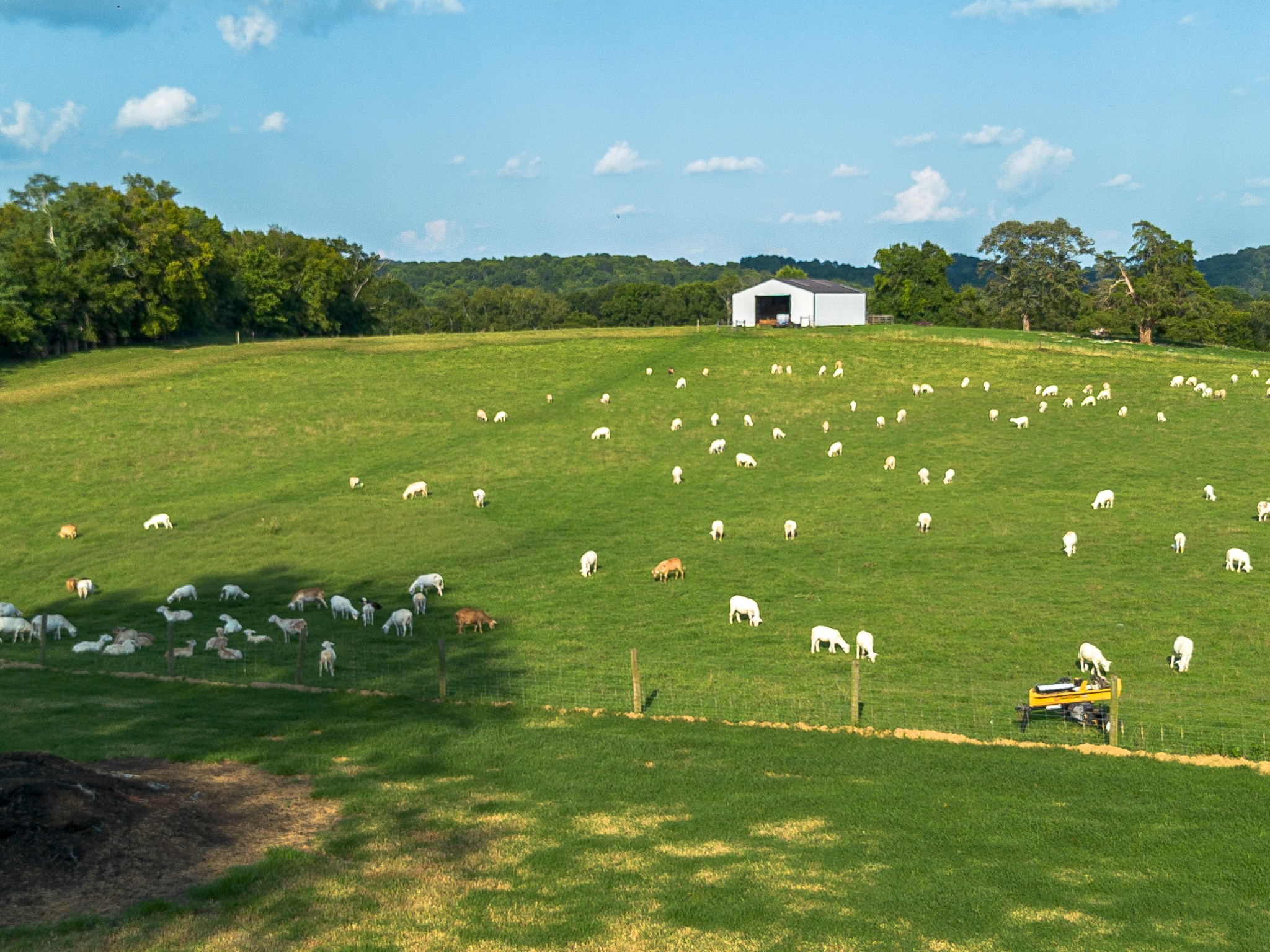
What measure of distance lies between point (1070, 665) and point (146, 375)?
71.1 meters

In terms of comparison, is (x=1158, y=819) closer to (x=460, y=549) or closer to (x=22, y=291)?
(x=460, y=549)

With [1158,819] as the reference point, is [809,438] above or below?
above

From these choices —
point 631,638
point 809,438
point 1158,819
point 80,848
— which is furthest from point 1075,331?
point 80,848

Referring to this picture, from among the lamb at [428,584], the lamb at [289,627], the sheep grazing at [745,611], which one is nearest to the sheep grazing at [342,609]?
the lamb at [289,627]

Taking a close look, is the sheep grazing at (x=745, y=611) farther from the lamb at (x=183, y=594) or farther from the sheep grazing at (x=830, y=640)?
the lamb at (x=183, y=594)

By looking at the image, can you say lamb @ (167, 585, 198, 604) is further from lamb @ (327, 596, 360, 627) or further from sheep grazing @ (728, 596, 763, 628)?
sheep grazing @ (728, 596, 763, 628)

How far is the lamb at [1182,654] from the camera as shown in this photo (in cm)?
2448

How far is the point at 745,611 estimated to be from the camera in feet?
98.7

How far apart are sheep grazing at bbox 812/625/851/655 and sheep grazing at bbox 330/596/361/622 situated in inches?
567

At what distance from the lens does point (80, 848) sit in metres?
12.4

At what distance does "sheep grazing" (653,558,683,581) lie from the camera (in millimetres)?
34875

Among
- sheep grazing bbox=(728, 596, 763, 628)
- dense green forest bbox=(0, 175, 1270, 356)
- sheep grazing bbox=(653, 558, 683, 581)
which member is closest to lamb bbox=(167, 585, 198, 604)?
sheep grazing bbox=(653, 558, 683, 581)

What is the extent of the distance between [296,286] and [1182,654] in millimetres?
111811

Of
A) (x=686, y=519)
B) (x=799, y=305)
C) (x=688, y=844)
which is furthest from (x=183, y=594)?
(x=799, y=305)
